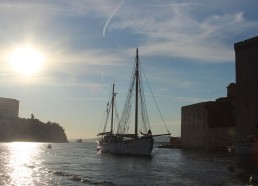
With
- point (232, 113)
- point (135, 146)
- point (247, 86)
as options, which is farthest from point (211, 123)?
point (135, 146)

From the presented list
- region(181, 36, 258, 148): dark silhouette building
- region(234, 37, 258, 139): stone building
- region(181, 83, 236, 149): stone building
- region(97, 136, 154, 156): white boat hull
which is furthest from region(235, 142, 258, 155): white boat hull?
region(181, 83, 236, 149): stone building

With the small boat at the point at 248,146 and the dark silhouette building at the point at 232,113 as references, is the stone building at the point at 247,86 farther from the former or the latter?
the small boat at the point at 248,146

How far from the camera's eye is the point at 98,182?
33.2 m

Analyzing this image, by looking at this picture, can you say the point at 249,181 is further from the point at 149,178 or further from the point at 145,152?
the point at 145,152

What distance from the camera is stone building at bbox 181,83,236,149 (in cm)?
10151

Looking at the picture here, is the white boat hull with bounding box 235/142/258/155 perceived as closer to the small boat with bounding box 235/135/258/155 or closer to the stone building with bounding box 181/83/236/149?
the small boat with bounding box 235/135/258/155

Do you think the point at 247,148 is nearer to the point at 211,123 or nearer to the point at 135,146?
the point at 135,146

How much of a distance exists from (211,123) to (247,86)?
25.4 metres

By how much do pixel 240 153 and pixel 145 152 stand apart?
55.5 ft

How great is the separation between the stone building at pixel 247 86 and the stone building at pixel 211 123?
13030 mm

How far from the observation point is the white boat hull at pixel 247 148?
69625 mm

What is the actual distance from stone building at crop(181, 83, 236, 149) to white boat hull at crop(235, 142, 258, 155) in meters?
24.0

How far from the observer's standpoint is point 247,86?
84.7m

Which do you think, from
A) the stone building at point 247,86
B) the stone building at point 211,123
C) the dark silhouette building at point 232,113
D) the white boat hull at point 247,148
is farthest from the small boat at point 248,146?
the stone building at point 211,123
